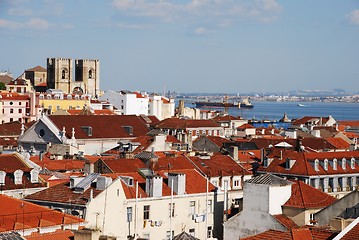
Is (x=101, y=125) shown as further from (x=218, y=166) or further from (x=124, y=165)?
(x=124, y=165)

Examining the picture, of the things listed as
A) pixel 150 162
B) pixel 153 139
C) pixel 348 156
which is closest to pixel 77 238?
pixel 150 162

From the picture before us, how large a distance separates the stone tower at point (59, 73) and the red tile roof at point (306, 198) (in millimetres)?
101461

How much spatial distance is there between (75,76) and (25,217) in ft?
383

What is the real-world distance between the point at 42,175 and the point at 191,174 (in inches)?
232

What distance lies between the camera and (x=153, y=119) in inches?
3634

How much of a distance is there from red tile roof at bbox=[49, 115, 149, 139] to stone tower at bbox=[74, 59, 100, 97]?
6634 centimetres

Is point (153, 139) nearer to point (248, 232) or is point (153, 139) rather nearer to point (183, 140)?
point (183, 140)

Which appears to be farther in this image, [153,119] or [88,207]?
[153,119]

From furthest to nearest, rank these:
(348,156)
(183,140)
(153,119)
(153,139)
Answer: (153,119) < (183,140) < (153,139) < (348,156)

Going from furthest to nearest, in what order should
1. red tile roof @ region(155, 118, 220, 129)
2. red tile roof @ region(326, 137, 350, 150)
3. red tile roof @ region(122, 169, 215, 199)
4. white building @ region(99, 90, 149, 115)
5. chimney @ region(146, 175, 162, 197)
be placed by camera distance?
white building @ region(99, 90, 149, 115) < red tile roof @ region(155, 118, 220, 129) < red tile roof @ region(326, 137, 350, 150) < chimney @ region(146, 175, 162, 197) < red tile roof @ region(122, 169, 215, 199)

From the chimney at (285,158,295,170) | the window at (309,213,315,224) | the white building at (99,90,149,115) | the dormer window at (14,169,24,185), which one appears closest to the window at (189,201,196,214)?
the window at (309,213,315,224)

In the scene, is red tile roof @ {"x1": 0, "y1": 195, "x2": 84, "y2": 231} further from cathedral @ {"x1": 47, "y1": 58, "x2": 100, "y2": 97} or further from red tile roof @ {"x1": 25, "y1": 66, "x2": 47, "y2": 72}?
red tile roof @ {"x1": 25, "y1": 66, "x2": 47, "y2": 72}

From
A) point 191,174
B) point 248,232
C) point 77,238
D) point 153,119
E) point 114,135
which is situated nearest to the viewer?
point 77,238

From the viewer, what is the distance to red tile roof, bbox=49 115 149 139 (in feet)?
217
